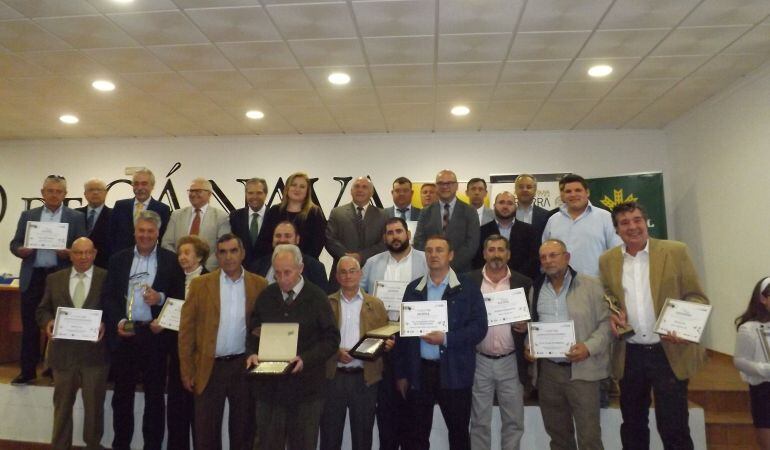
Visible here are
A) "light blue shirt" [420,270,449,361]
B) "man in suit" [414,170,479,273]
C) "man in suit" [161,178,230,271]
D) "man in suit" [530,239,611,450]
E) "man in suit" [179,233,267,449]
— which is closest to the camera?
"man in suit" [530,239,611,450]

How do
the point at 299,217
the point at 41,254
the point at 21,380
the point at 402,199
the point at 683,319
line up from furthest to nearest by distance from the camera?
1. the point at 402,199
2. the point at 21,380
3. the point at 41,254
4. the point at 299,217
5. the point at 683,319

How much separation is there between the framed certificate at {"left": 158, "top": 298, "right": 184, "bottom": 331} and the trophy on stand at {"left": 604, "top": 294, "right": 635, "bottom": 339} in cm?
281

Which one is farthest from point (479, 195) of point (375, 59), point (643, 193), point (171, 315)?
point (643, 193)

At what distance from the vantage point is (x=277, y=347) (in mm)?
2762

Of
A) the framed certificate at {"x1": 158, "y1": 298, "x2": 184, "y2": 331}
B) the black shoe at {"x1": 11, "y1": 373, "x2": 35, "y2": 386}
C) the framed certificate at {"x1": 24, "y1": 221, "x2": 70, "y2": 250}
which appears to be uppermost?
the framed certificate at {"x1": 24, "y1": 221, "x2": 70, "y2": 250}

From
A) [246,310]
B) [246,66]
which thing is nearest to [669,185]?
[246,66]

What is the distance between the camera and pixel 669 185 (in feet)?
24.9

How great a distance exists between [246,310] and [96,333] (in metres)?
1.28

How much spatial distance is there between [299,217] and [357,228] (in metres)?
0.58

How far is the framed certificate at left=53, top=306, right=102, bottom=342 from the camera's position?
3629 mm

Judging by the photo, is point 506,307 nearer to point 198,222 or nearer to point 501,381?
point 501,381

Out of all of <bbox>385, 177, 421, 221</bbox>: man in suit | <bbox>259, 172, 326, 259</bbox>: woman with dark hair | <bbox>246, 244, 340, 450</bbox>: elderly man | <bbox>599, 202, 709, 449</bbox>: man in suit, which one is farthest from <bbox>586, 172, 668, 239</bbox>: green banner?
<bbox>246, 244, 340, 450</bbox>: elderly man

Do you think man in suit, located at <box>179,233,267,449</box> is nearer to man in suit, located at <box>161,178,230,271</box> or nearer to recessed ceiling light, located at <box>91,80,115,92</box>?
man in suit, located at <box>161,178,230,271</box>

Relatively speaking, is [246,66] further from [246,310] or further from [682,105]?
[682,105]
